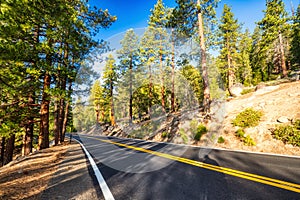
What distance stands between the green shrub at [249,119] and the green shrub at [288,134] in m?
1.48

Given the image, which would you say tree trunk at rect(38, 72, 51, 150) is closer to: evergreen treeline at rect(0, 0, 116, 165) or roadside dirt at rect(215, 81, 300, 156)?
evergreen treeline at rect(0, 0, 116, 165)

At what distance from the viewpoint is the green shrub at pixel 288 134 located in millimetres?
6716

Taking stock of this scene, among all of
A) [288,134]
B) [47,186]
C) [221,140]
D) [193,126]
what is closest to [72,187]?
[47,186]

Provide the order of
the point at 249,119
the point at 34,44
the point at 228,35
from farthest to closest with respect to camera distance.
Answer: the point at 228,35 → the point at 249,119 → the point at 34,44

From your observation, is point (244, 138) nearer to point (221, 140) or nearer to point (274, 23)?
point (221, 140)

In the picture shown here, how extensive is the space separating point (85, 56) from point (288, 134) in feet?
49.3

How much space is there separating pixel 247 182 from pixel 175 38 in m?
21.6

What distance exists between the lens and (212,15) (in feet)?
47.4

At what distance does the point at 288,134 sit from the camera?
7.13 m

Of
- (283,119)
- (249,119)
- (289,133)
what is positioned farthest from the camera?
(249,119)

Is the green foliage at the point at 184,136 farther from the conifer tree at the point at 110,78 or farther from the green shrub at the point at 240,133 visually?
the conifer tree at the point at 110,78

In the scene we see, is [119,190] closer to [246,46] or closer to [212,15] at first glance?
[212,15]

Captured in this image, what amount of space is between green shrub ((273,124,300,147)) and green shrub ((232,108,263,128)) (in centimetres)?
148

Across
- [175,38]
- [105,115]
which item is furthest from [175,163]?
[105,115]
